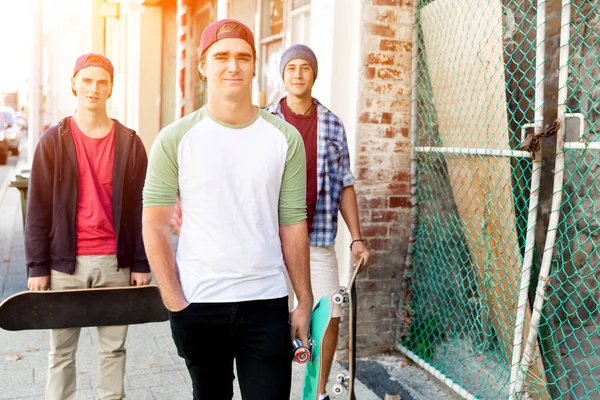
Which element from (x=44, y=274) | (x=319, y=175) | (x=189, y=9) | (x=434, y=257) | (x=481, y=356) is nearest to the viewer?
(x=44, y=274)

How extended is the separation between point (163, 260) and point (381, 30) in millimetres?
2752

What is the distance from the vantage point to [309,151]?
366cm

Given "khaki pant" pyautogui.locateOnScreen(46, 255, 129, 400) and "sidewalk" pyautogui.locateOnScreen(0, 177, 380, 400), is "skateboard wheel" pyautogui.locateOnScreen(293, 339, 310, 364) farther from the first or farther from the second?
"sidewalk" pyautogui.locateOnScreen(0, 177, 380, 400)

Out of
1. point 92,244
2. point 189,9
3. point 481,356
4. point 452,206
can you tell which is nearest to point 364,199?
point 452,206

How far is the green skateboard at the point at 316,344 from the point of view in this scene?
239 cm

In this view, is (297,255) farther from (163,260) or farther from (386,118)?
(386,118)

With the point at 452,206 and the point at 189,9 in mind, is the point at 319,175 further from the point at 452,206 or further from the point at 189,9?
the point at 189,9

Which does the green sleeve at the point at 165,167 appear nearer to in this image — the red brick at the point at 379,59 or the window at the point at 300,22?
the red brick at the point at 379,59

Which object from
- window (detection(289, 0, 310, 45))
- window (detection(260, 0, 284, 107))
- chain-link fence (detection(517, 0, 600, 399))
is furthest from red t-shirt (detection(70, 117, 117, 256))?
window (detection(260, 0, 284, 107))

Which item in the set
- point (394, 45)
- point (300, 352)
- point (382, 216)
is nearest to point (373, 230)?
point (382, 216)

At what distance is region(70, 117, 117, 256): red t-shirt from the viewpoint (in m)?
3.25

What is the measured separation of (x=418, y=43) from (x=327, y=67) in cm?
66

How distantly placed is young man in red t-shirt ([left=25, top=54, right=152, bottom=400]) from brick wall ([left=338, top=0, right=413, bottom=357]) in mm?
1709

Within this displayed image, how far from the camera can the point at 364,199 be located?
4492 mm
